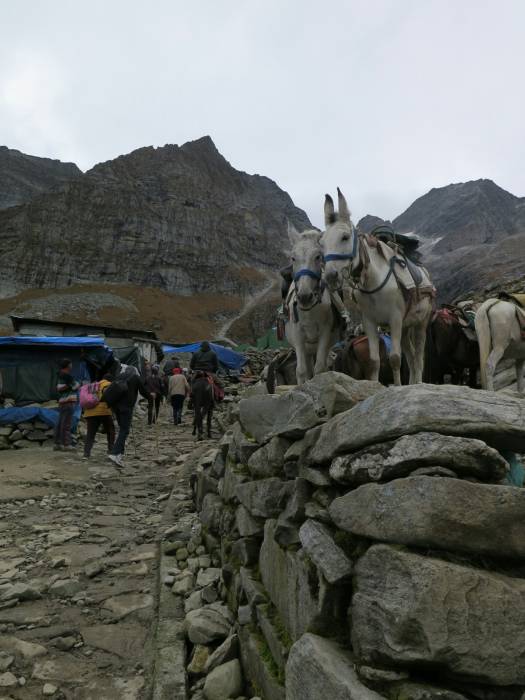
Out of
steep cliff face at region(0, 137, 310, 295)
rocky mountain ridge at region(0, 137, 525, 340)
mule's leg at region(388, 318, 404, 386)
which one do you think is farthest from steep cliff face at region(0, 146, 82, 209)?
mule's leg at region(388, 318, 404, 386)

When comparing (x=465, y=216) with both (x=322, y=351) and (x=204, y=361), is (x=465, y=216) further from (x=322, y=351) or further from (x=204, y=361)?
(x=322, y=351)

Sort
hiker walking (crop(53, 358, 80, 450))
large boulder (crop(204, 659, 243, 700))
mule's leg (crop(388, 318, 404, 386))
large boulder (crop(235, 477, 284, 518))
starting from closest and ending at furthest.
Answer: large boulder (crop(204, 659, 243, 700))
large boulder (crop(235, 477, 284, 518))
mule's leg (crop(388, 318, 404, 386))
hiker walking (crop(53, 358, 80, 450))

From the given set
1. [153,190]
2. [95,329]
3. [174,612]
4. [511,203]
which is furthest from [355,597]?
[511,203]

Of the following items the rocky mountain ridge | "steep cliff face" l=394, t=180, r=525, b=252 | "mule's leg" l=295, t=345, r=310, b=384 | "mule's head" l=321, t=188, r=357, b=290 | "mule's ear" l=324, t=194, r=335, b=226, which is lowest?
"mule's leg" l=295, t=345, r=310, b=384

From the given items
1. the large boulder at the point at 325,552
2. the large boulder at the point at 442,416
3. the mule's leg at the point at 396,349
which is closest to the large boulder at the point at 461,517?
the large boulder at the point at 442,416

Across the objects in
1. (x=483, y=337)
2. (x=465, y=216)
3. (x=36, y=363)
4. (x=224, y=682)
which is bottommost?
(x=224, y=682)

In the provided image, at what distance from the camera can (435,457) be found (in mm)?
1758

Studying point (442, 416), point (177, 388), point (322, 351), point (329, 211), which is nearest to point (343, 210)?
point (329, 211)

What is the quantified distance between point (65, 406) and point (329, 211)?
9.46 meters

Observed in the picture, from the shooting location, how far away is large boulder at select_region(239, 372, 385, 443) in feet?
9.07

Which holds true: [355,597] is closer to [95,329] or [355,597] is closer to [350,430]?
[350,430]

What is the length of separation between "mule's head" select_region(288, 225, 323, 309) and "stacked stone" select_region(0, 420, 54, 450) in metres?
10.3

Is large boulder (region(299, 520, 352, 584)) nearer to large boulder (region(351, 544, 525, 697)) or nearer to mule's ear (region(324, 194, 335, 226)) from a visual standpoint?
large boulder (region(351, 544, 525, 697))

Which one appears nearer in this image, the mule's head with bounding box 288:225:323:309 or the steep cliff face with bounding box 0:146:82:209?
the mule's head with bounding box 288:225:323:309
